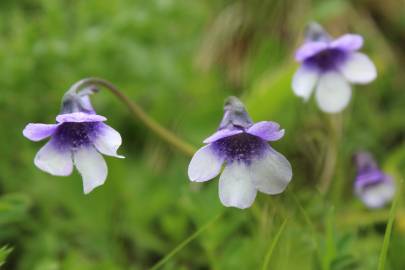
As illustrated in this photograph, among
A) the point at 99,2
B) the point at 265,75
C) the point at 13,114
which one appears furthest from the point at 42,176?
the point at 265,75

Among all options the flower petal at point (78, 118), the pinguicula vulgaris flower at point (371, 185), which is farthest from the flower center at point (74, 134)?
the pinguicula vulgaris flower at point (371, 185)

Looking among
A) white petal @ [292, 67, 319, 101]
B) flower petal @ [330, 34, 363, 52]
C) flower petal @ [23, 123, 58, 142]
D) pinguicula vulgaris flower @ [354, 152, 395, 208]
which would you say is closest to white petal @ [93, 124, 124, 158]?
flower petal @ [23, 123, 58, 142]

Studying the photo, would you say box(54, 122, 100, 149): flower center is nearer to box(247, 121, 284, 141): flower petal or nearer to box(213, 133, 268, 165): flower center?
box(213, 133, 268, 165): flower center

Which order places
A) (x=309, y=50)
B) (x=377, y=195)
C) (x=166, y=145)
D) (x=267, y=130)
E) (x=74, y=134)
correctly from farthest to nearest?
(x=166, y=145) → (x=377, y=195) → (x=309, y=50) → (x=74, y=134) → (x=267, y=130)

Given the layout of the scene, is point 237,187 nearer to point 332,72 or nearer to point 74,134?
point 74,134

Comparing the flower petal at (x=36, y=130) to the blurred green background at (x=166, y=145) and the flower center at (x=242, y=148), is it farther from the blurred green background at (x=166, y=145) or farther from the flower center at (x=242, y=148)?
the flower center at (x=242, y=148)

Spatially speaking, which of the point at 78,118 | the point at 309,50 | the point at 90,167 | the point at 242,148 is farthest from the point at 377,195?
the point at 78,118

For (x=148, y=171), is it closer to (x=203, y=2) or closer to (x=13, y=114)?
(x=13, y=114)
